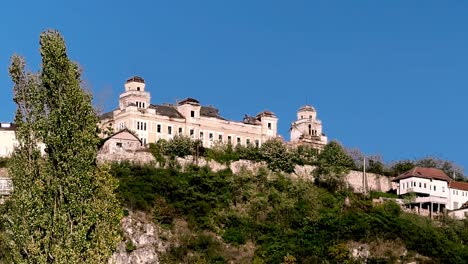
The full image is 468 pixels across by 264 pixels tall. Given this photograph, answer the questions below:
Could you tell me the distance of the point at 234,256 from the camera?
59125 millimetres

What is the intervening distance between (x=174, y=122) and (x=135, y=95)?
3.49 metres

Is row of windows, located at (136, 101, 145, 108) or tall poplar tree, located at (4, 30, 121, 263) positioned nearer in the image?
tall poplar tree, located at (4, 30, 121, 263)

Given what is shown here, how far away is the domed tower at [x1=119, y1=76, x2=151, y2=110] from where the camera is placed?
2790 inches

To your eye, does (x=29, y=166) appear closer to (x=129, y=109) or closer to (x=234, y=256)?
(x=234, y=256)

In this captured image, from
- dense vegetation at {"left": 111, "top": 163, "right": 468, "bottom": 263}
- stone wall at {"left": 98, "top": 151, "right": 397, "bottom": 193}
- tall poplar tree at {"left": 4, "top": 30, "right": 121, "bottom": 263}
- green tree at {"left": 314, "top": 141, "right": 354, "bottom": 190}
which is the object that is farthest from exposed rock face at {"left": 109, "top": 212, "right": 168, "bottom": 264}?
tall poplar tree at {"left": 4, "top": 30, "right": 121, "bottom": 263}

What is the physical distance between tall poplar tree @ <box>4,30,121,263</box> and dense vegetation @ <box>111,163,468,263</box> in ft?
93.2

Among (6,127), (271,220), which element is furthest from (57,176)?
(6,127)

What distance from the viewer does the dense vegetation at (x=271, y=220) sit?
6009cm

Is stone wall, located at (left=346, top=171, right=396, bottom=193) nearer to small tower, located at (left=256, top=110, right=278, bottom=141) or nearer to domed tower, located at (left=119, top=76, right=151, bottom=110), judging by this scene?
small tower, located at (left=256, top=110, right=278, bottom=141)

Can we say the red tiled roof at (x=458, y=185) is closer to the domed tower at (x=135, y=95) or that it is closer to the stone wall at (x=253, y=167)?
the stone wall at (x=253, y=167)

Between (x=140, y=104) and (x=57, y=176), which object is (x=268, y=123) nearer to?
(x=140, y=104)

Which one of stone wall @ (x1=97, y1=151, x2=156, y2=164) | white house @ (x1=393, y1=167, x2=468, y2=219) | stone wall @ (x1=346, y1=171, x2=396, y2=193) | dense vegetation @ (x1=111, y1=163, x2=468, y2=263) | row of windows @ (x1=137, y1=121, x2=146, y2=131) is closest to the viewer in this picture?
dense vegetation @ (x1=111, y1=163, x2=468, y2=263)

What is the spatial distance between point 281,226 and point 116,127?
50.8 ft

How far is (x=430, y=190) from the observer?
243 feet
